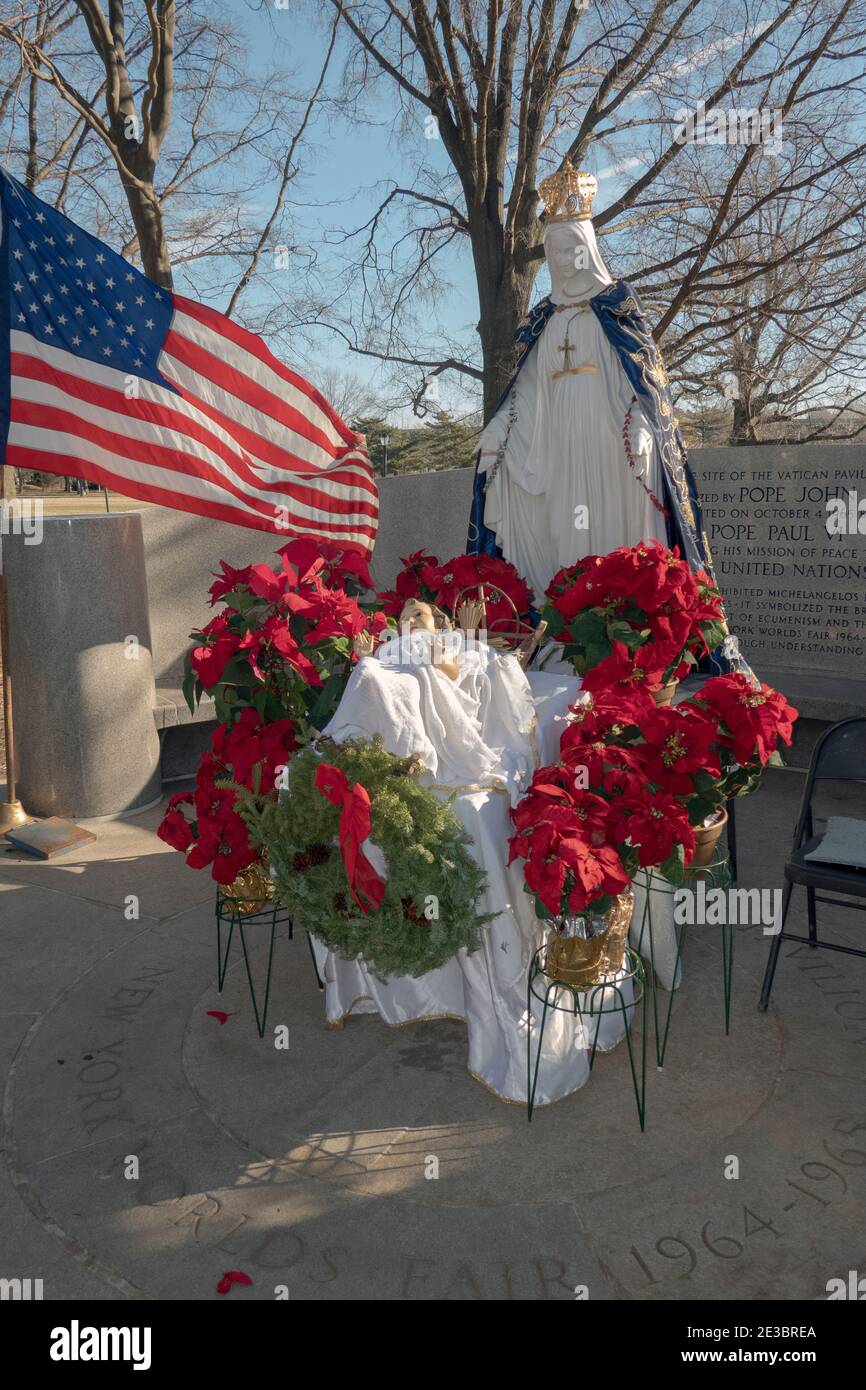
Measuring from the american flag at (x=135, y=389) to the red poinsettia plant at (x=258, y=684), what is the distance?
1183 millimetres

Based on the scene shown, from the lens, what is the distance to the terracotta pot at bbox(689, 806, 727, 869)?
320 centimetres

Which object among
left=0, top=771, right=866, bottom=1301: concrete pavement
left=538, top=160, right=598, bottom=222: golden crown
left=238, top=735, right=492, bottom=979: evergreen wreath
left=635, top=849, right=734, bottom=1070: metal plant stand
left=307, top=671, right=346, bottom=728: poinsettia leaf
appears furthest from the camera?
left=538, top=160, right=598, bottom=222: golden crown

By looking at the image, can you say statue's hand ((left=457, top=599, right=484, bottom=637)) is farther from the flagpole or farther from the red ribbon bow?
the flagpole

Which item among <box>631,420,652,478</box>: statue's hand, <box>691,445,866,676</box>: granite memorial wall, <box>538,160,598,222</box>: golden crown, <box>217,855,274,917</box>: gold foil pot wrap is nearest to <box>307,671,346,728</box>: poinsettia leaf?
<box>217,855,274,917</box>: gold foil pot wrap

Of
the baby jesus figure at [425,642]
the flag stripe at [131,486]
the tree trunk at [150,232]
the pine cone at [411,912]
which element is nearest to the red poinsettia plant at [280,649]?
the baby jesus figure at [425,642]

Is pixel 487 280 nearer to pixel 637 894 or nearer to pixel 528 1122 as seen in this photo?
pixel 637 894

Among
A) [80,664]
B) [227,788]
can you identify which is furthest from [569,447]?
[80,664]

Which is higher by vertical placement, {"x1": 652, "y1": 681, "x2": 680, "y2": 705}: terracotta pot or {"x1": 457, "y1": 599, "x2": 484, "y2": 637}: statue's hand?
{"x1": 457, "y1": 599, "x2": 484, "y2": 637}: statue's hand

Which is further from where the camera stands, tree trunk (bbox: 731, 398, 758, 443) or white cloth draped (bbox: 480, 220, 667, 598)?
tree trunk (bbox: 731, 398, 758, 443)

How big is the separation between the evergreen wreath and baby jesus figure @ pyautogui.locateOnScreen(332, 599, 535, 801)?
10 centimetres

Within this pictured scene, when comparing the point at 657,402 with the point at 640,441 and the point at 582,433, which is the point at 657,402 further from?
the point at 582,433

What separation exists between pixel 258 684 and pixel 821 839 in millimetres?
2238

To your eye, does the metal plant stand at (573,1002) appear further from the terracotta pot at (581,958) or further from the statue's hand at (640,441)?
the statue's hand at (640,441)
